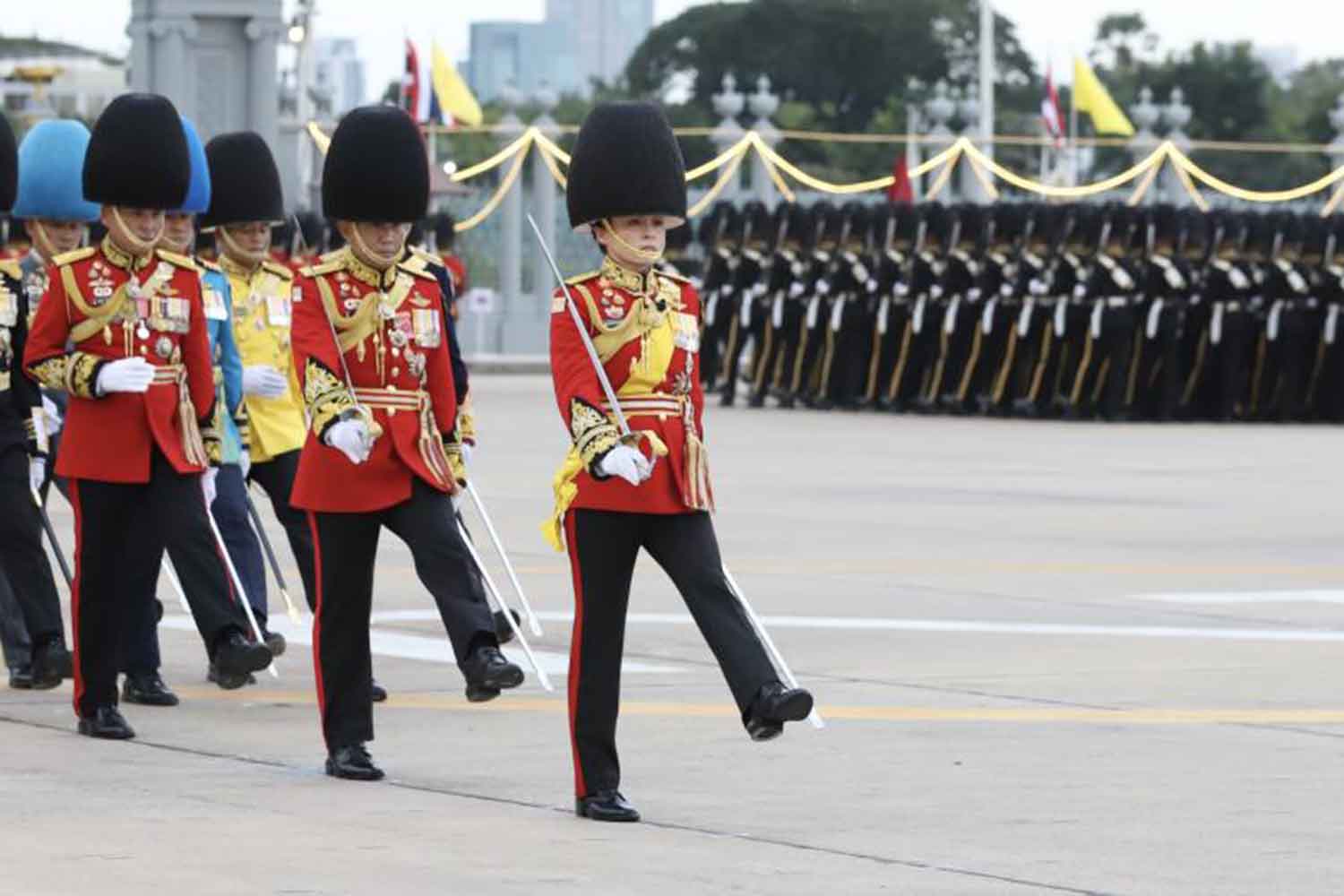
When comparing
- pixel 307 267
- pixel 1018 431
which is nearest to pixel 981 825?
pixel 307 267

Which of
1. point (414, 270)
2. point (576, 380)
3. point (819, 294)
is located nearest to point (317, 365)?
point (414, 270)

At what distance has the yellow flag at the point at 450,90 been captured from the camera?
45344mm

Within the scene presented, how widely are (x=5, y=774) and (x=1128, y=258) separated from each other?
21574 millimetres

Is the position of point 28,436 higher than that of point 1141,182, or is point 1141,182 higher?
point 28,436

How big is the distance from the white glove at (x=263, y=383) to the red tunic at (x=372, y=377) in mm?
2259

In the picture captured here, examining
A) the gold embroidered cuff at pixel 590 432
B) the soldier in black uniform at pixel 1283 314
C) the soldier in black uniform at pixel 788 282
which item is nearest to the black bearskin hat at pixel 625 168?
the gold embroidered cuff at pixel 590 432

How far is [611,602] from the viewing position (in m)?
9.01

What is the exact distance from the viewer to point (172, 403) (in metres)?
10.5

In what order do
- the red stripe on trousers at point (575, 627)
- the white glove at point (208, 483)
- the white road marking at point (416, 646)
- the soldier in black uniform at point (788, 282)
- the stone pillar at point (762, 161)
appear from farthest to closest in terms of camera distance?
the stone pillar at point (762, 161) < the soldier in black uniform at point (788, 282) < the white road marking at point (416, 646) < the white glove at point (208, 483) < the red stripe on trousers at point (575, 627)

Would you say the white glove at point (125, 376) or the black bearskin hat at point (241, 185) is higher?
the black bearskin hat at point (241, 185)

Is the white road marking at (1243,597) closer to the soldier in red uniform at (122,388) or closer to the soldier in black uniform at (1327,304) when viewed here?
the soldier in red uniform at (122,388)

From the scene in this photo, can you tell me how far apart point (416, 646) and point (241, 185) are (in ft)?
6.01

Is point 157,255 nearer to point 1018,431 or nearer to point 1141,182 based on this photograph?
point 1018,431

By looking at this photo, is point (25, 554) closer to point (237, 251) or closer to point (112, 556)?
point (112, 556)
